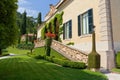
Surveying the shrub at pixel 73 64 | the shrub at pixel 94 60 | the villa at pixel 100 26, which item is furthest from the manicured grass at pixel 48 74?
the villa at pixel 100 26

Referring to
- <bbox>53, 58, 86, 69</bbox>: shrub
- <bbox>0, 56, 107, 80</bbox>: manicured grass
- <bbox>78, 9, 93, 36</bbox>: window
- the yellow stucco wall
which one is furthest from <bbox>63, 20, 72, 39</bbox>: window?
<bbox>0, 56, 107, 80</bbox>: manicured grass

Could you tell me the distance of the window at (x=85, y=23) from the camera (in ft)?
64.6

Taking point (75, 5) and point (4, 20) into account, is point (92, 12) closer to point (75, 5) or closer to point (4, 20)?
point (75, 5)

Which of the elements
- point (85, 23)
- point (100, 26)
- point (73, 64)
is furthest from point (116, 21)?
point (73, 64)

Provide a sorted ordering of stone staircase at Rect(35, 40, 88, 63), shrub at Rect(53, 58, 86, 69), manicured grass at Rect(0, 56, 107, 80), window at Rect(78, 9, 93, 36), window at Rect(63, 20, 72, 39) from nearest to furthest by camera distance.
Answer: manicured grass at Rect(0, 56, 107, 80)
shrub at Rect(53, 58, 86, 69)
stone staircase at Rect(35, 40, 88, 63)
window at Rect(78, 9, 93, 36)
window at Rect(63, 20, 72, 39)

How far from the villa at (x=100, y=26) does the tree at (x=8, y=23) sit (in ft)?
23.2

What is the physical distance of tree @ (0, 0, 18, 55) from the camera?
13.0 m

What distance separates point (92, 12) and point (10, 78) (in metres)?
10.4

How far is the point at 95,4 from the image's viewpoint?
18844 mm

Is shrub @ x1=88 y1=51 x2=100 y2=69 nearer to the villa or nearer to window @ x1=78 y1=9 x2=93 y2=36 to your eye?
the villa

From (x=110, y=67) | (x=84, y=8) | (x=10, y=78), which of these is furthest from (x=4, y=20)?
(x=84, y=8)

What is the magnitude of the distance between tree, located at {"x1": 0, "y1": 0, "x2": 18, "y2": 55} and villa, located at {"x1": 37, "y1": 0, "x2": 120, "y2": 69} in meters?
7.08

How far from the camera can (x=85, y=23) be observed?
21094mm

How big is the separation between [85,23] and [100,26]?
11.5 ft
